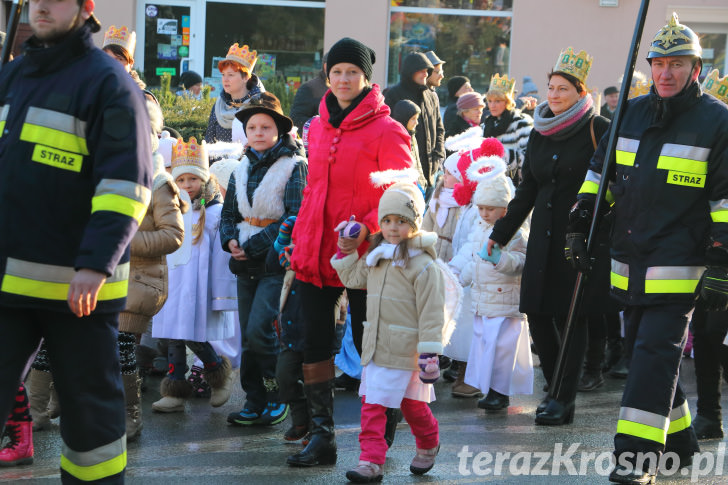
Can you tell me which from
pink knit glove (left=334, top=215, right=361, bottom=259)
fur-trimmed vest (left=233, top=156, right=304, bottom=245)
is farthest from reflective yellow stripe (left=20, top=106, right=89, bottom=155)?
fur-trimmed vest (left=233, top=156, right=304, bottom=245)

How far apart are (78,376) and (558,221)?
12.1 feet

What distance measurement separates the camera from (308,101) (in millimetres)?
10453

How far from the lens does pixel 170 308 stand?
715cm

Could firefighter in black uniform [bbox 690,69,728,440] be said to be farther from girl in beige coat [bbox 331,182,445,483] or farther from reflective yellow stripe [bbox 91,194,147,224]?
reflective yellow stripe [bbox 91,194,147,224]

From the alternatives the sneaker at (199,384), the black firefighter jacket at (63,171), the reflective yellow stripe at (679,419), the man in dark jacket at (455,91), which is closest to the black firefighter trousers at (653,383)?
the reflective yellow stripe at (679,419)

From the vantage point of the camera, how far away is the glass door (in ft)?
60.8

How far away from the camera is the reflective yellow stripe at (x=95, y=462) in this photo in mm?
4031

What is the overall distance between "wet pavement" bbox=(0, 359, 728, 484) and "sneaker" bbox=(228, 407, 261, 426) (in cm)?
5

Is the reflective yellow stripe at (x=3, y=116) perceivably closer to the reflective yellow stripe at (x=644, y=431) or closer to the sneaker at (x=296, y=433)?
the sneaker at (x=296, y=433)

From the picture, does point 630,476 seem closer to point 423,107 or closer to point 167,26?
point 423,107

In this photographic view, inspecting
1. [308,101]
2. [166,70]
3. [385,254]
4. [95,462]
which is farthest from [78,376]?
[166,70]

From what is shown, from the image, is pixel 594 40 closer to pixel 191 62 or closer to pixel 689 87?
pixel 191 62

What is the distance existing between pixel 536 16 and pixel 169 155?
12.4 meters

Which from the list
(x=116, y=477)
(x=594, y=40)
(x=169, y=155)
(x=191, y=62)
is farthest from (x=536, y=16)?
(x=116, y=477)
